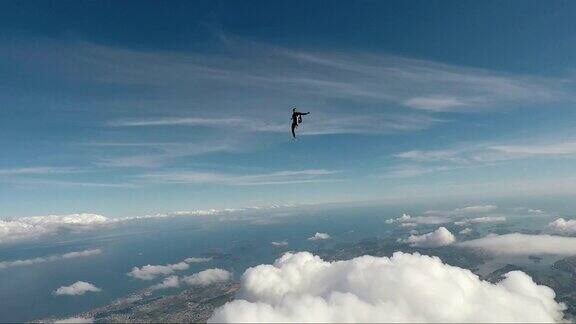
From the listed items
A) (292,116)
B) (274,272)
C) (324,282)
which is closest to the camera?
(292,116)

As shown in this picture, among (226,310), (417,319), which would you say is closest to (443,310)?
(417,319)

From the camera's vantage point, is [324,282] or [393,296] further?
[324,282]

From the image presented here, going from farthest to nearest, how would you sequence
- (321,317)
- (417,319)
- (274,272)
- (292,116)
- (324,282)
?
(274,272) → (324,282) → (417,319) → (321,317) → (292,116)

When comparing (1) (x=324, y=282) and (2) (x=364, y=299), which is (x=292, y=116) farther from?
(1) (x=324, y=282)

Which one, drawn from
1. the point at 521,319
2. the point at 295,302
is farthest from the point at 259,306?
the point at 521,319

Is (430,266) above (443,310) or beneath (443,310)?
above

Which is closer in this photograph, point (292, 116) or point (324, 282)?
point (292, 116)

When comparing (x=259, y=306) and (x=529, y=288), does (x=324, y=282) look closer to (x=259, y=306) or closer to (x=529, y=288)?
(x=259, y=306)

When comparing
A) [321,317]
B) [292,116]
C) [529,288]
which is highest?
[292,116]

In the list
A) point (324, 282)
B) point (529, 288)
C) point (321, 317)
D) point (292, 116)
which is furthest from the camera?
point (529, 288)
